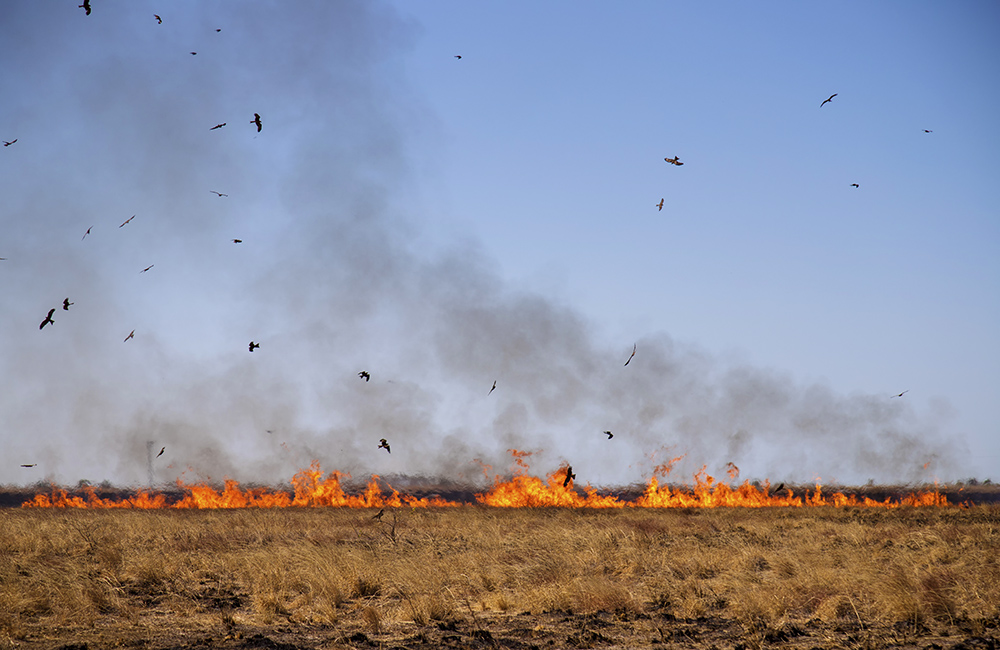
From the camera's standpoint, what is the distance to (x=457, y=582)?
1452cm

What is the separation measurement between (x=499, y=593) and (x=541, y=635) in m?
2.64

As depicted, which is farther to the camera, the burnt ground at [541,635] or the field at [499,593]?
the field at [499,593]

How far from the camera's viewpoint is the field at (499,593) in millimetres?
10500

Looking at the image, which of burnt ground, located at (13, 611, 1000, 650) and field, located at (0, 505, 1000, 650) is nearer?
burnt ground, located at (13, 611, 1000, 650)

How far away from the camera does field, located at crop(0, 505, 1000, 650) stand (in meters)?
10.5

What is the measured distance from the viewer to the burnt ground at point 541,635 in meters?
9.91

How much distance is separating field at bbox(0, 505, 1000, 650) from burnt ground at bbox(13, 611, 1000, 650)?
0.14ft

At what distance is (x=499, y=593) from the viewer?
13.3 metres

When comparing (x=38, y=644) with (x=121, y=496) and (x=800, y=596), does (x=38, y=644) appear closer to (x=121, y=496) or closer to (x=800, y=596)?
(x=800, y=596)

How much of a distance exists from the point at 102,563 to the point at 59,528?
28.5 feet

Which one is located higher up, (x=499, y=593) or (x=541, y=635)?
A: (x=541, y=635)

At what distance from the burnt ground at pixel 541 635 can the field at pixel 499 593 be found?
42 millimetres

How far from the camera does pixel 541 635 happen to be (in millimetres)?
10719

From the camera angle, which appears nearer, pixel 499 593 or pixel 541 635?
pixel 541 635
